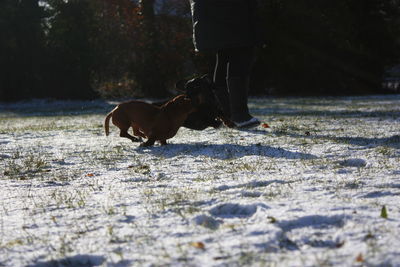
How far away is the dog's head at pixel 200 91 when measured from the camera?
472 centimetres

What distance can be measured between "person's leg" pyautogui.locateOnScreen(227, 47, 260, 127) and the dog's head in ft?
1.11

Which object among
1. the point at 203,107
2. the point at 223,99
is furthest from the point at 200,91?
the point at 223,99

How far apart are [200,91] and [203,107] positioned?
0.18 metres

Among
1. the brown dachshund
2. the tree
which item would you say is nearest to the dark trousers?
the brown dachshund

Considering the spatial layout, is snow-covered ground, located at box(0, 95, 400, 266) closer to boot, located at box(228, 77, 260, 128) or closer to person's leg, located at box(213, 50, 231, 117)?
boot, located at box(228, 77, 260, 128)

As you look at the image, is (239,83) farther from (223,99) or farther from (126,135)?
(126,135)

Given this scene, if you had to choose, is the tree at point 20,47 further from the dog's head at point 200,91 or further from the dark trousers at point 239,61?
the dog's head at point 200,91

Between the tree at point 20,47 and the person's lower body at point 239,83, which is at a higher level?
the tree at point 20,47

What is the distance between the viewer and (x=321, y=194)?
8.26 ft

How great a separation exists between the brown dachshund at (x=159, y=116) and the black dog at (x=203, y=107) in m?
0.11

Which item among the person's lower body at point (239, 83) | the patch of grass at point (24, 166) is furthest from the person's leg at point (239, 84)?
the patch of grass at point (24, 166)

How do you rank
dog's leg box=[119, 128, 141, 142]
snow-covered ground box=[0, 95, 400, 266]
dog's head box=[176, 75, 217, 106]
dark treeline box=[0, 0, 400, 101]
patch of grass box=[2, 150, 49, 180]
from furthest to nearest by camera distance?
dark treeline box=[0, 0, 400, 101] → dog's leg box=[119, 128, 141, 142] → dog's head box=[176, 75, 217, 106] → patch of grass box=[2, 150, 49, 180] → snow-covered ground box=[0, 95, 400, 266]

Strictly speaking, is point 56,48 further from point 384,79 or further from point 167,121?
point 167,121

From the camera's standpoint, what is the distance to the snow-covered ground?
5.99 ft
